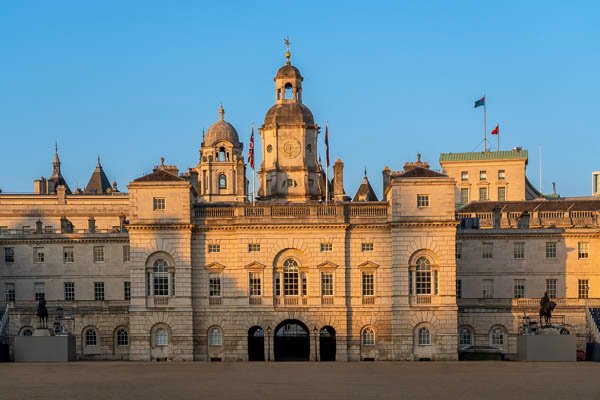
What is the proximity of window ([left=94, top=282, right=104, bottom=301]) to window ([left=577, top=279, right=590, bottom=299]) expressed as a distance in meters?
35.3

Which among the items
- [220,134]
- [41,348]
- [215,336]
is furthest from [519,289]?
[220,134]

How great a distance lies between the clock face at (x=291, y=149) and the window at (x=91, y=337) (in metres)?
21.1

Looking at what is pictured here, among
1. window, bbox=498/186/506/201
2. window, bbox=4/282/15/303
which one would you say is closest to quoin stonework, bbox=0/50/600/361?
window, bbox=4/282/15/303

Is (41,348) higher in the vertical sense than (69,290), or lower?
lower

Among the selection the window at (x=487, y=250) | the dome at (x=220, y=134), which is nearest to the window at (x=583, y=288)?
the window at (x=487, y=250)

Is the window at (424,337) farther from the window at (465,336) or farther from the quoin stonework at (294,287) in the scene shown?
the window at (465,336)

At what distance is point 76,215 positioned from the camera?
4820 inches

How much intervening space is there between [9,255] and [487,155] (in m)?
54.4

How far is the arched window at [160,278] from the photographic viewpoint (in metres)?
77.0

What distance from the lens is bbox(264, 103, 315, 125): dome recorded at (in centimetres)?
9093

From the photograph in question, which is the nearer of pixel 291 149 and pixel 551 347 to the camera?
pixel 551 347

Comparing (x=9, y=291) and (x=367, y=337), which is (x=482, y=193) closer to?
(x=367, y=337)

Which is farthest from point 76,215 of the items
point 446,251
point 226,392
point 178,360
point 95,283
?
point 226,392

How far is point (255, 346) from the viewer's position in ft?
275
